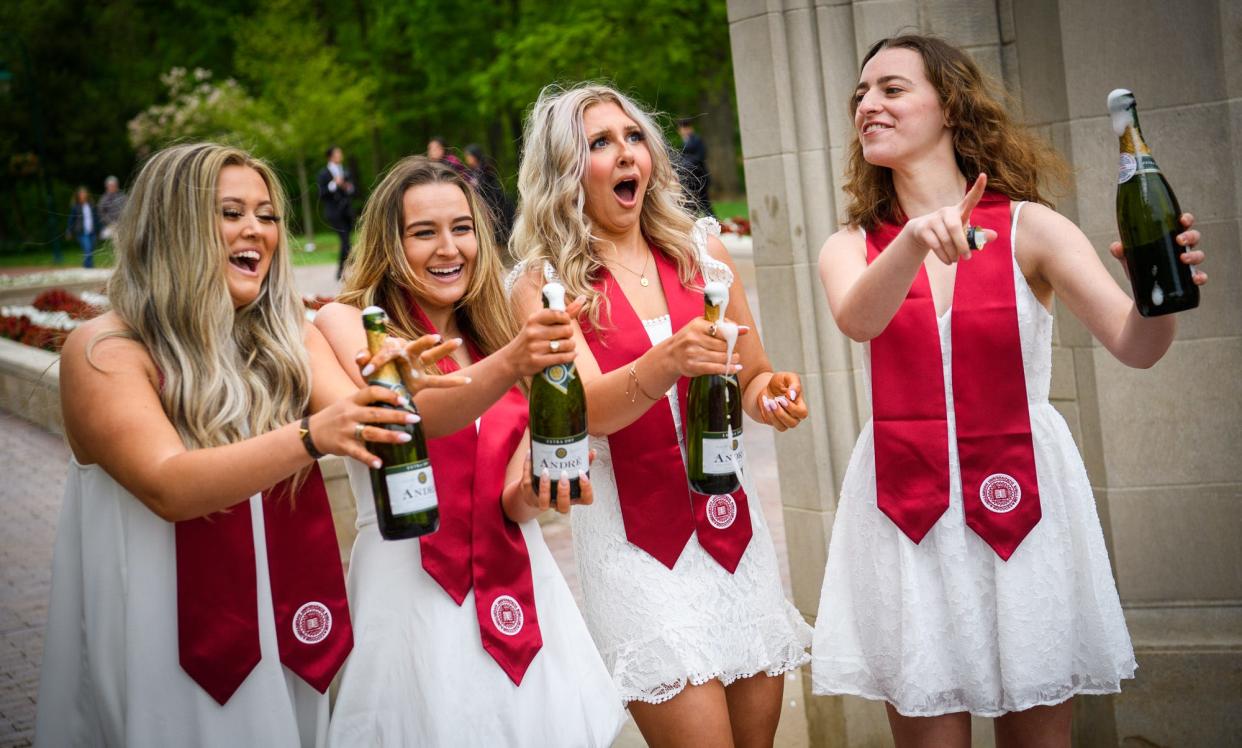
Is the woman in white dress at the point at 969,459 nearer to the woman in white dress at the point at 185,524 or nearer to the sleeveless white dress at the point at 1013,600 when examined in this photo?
the sleeveless white dress at the point at 1013,600

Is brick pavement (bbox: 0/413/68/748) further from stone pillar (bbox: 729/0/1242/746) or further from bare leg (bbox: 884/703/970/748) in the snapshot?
bare leg (bbox: 884/703/970/748)

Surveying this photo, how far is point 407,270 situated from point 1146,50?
2664 millimetres

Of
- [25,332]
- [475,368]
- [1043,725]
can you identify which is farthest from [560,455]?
[25,332]

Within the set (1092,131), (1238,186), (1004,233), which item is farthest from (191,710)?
(1238,186)

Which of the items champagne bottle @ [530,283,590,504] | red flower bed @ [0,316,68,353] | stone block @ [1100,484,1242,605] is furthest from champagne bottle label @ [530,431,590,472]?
red flower bed @ [0,316,68,353]

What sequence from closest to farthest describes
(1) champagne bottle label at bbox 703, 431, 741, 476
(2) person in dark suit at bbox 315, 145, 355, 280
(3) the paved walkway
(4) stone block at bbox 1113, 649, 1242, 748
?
(1) champagne bottle label at bbox 703, 431, 741, 476, (4) stone block at bbox 1113, 649, 1242, 748, (3) the paved walkway, (2) person in dark suit at bbox 315, 145, 355, 280

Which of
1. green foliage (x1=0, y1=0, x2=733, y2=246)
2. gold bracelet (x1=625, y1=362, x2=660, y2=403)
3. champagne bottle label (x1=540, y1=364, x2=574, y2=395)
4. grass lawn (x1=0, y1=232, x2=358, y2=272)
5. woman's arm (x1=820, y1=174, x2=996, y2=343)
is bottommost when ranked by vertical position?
gold bracelet (x1=625, y1=362, x2=660, y2=403)

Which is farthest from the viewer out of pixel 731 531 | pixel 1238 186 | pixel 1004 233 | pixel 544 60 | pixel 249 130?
pixel 249 130

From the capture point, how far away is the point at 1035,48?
416 cm

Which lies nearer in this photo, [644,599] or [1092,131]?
[644,599]

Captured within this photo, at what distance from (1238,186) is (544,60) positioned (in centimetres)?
2726

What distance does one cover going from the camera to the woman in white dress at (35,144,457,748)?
2.54m

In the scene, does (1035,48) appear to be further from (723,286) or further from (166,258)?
(166,258)

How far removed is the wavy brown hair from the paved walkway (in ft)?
8.08
